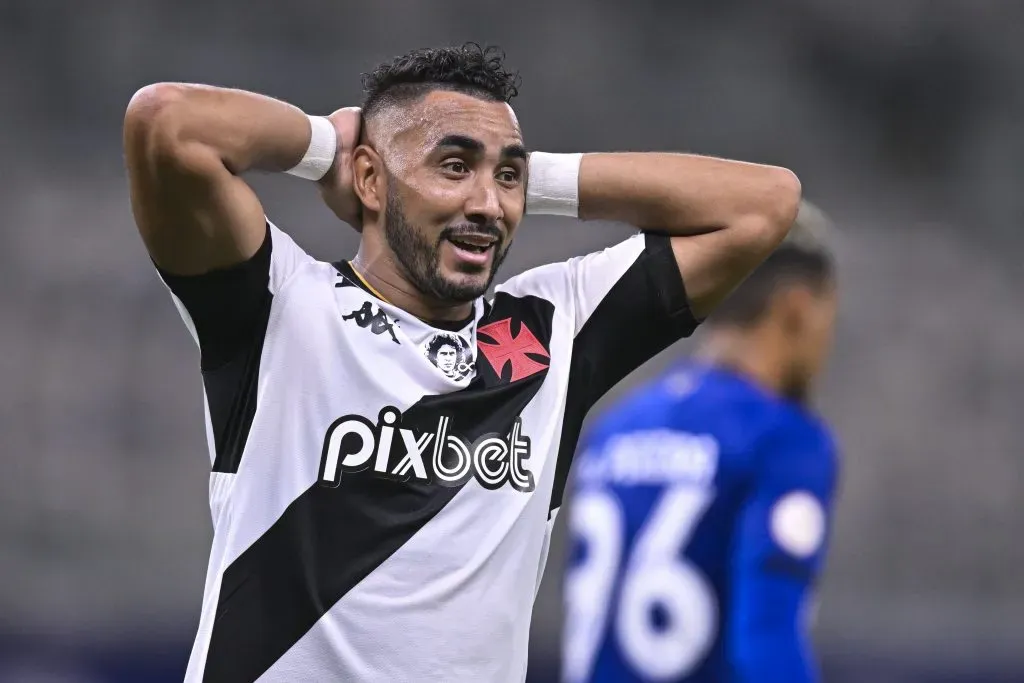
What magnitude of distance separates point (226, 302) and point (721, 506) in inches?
56.3

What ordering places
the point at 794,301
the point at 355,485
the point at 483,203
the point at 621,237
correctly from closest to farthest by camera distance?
the point at 355,485 < the point at 483,203 < the point at 794,301 < the point at 621,237

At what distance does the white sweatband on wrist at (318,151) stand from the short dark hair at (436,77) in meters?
0.13

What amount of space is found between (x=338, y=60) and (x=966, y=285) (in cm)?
493

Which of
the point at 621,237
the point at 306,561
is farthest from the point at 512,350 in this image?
the point at 621,237

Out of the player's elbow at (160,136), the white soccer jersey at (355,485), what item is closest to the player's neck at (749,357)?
the white soccer jersey at (355,485)

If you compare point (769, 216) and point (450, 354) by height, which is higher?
point (769, 216)

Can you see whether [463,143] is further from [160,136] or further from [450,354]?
[160,136]

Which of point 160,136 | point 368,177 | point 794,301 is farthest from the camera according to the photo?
point 794,301

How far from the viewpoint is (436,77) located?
2.65m

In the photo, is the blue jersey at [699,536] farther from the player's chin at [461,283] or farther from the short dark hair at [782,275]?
the player's chin at [461,283]

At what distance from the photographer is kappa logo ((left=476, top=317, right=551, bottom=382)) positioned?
266cm

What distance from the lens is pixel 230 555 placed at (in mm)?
2406

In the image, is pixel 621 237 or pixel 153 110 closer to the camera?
pixel 153 110

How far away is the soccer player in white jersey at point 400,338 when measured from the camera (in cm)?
237
